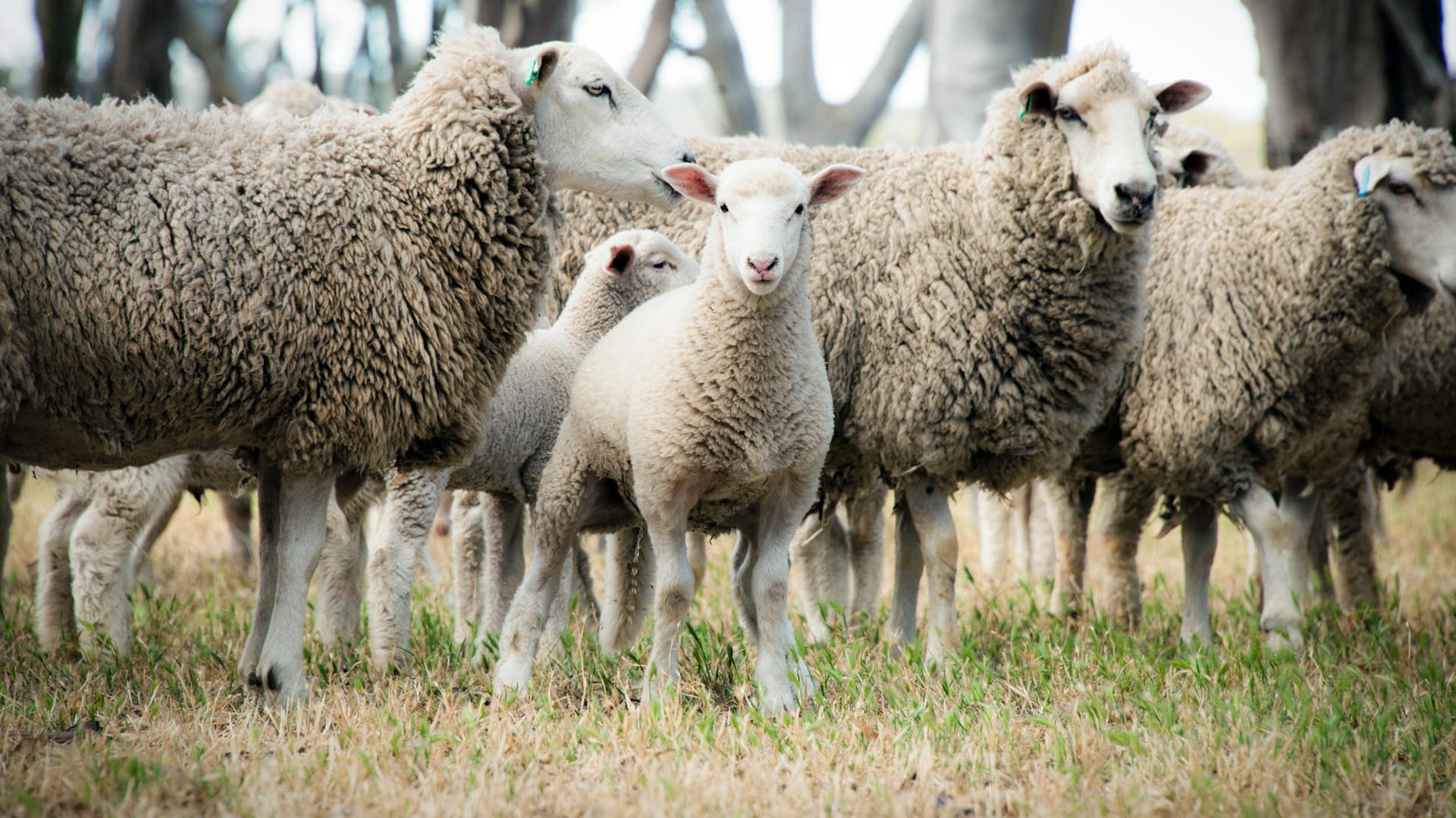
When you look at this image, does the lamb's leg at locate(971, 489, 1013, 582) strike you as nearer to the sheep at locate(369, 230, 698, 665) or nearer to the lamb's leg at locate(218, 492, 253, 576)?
the sheep at locate(369, 230, 698, 665)

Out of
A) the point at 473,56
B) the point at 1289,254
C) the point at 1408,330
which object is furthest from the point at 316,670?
the point at 1408,330

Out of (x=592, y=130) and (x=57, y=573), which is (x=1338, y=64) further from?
(x=57, y=573)

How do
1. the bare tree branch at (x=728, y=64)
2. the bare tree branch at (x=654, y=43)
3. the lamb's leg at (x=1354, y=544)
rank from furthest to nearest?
the bare tree branch at (x=728, y=64) → the bare tree branch at (x=654, y=43) → the lamb's leg at (x=1354, y=544)

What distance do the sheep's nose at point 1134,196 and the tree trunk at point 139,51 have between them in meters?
12.4

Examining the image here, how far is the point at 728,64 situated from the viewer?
16.6 meters

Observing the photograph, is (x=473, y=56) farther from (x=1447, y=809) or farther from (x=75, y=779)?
(x=1447, y=809)

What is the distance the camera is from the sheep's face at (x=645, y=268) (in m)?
5.18

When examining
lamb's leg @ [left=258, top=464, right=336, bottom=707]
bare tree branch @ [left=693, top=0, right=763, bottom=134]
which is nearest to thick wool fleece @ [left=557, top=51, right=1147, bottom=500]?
lamb's leg @ [left=258, top=464, right=336, bottom=707]

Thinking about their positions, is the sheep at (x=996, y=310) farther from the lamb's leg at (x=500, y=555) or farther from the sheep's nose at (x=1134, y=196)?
the lamb's leg at (x=500, y=555)

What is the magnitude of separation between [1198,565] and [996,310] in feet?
5.69

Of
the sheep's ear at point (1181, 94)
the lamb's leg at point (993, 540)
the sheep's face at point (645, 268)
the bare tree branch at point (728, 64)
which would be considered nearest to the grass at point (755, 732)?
the sheep's face at point (645, 268)

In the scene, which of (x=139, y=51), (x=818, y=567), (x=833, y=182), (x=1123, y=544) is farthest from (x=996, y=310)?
(x=139, y=51)

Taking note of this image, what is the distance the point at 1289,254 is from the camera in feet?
18.2

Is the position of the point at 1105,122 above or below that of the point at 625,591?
above
